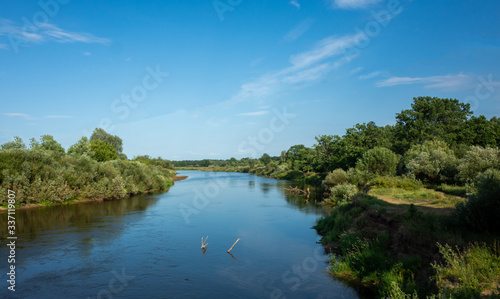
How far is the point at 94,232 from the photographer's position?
73.5 ft

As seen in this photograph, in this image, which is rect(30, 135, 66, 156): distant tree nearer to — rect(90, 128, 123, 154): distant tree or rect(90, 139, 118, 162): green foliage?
rect(90, 139, 118, 162): green foliage

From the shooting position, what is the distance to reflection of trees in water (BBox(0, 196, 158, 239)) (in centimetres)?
2309

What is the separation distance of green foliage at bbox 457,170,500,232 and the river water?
559 cm

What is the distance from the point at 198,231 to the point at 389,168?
90.7ft

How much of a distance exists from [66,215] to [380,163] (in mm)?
38187

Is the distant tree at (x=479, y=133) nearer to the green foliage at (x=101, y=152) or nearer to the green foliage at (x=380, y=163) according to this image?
the green foliage at (x=380, y=163)

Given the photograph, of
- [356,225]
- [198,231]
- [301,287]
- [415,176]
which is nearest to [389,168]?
[415,176]

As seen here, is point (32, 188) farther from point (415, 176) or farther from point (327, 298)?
point (415, 176)

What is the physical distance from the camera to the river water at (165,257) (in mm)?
12773

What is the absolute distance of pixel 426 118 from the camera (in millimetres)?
54531

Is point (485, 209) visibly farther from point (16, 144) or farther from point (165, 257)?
point (16, 144)

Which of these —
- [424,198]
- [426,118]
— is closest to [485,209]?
[424,198]

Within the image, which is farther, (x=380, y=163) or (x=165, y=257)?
(x=380, y=163)

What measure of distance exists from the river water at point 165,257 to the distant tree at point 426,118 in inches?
1308
